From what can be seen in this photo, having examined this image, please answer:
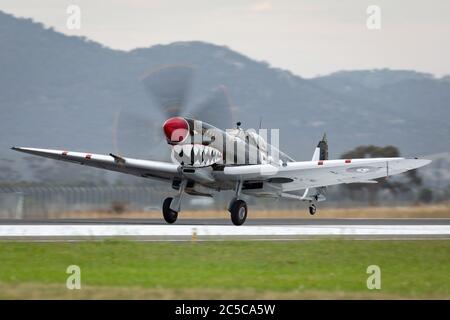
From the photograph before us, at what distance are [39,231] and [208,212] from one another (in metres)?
19.2

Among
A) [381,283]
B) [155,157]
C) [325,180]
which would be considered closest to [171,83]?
[155,157]

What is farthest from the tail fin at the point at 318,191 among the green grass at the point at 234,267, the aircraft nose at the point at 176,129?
the green grass at the point at 234,267

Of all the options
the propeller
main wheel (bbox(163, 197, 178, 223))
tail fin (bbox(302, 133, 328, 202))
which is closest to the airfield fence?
tail fin (bbox(302, 133, 328, 202))

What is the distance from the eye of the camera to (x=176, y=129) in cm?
3050

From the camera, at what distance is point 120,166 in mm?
33125

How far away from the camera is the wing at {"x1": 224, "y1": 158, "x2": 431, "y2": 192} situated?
100 ft

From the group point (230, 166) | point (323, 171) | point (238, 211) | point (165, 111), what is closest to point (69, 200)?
point (165, 111)

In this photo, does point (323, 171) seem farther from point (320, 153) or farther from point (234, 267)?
point (234, 267)

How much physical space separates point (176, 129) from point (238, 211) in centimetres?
429

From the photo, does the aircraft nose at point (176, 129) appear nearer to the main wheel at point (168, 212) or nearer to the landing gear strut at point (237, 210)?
the main wheel at point (168, 212)

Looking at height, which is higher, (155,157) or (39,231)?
(155,157)

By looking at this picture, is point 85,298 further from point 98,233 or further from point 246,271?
point 98,233

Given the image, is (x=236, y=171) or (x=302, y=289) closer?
(x=302, y=289)
